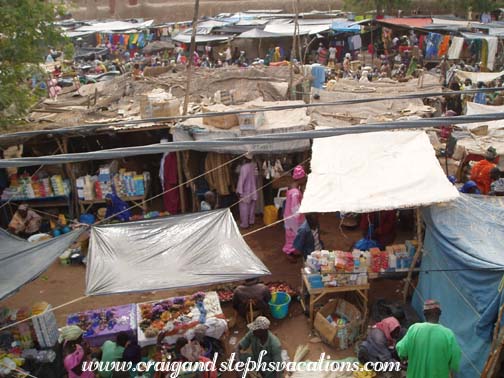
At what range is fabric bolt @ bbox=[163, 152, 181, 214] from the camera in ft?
32.4

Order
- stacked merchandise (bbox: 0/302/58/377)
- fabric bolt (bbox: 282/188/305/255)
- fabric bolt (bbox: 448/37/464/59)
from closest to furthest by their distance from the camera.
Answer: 1. stacked merchandise (bbox: 0/302/58/377)
2. fabric bolt (bbox: 282/188/305/255)
3. fabric bolt (bbox: 448/37/464/59)

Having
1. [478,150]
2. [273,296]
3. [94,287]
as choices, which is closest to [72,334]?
[94,287]

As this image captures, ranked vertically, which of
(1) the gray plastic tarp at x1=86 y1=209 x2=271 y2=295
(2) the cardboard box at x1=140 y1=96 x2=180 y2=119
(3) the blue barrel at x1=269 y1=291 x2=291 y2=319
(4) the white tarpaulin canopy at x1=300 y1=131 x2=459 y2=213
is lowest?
(3) the blue barrel at x1=269 y1=291 x2=291 y2=319

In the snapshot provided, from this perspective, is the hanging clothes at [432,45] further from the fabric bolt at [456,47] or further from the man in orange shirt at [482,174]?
the man in orange shirt at [482,174]

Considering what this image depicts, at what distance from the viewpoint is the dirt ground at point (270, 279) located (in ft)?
23.1

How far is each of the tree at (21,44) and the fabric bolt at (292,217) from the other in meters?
5.26

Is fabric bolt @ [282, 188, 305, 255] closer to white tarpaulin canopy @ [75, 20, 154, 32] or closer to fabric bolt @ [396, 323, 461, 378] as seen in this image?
fabric bolt @ [396, 323, 461, 378]

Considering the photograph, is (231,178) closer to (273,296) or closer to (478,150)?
(273,296)

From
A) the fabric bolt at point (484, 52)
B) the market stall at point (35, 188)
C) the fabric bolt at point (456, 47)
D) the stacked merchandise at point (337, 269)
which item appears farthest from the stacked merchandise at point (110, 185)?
the fabric bolt at point (456, 47)

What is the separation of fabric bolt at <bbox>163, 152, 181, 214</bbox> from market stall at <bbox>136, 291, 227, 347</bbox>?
3380 millimetres

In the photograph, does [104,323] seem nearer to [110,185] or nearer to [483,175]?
[110,185]

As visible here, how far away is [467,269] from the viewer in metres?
5.45

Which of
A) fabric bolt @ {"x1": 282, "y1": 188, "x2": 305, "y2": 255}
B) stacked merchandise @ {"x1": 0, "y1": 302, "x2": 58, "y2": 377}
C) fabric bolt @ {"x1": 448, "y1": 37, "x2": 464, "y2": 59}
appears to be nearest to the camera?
stacked merchandise @ {"x1": 0, "y1": 302, "x2": 58, "y2": 377}

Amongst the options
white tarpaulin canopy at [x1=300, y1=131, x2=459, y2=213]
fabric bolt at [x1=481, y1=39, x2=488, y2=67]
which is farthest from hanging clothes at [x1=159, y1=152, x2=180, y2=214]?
fabric bolt at [x1=481, y1=39, x2=488, y2=67]
